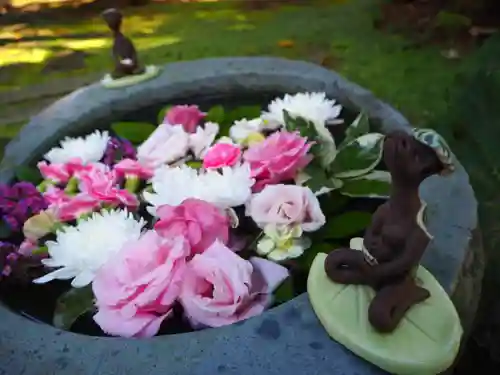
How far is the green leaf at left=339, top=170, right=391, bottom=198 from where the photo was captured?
1018 millimetres

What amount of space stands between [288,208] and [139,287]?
24 centimetres

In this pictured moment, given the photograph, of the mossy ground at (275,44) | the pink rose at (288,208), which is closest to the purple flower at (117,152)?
the pink rose at (288,208)

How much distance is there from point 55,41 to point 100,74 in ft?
1.93

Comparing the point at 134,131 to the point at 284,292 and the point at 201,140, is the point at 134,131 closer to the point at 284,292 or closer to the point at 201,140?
the point at 201,140

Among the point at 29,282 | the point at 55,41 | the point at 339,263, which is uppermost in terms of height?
the point at 339,263

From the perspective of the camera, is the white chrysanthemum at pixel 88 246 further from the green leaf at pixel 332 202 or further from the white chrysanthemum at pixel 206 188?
the green leaf at pixel 332 202

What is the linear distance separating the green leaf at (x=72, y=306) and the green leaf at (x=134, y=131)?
1.33 feet

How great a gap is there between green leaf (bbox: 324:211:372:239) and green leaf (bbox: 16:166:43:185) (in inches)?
19.4

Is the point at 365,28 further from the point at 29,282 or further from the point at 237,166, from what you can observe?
the point at 29,282

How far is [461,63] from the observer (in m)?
2.67

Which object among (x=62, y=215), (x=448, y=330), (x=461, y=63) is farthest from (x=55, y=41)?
(x=448, y=330)

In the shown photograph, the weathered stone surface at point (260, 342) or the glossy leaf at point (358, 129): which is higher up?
the glossy leaf at point (358, 129)

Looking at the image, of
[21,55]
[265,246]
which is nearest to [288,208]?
[265,246]

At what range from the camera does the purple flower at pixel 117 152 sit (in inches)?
46.8
